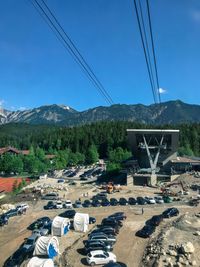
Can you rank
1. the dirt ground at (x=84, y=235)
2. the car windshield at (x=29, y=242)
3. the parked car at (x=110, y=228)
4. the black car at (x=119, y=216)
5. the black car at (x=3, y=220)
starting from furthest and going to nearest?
the black car at (x=3, y=220) → the black car at (x=119, y=216) → the parked car at (x=110, y=228) → the car windshield at (x=29, y=242) → the dirt ground at (x=84, y=235)

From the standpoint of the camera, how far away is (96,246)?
137ft

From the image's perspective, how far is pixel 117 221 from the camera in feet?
175

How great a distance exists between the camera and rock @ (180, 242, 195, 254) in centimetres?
4034

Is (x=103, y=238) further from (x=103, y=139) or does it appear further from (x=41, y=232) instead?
(x=103, y=139)

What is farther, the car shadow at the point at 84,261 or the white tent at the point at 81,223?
the white tent at the point at 81,223

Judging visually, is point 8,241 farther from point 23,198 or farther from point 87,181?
point 87,181

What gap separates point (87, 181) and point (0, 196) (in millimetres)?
32522

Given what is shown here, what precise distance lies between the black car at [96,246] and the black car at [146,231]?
7256 millimetres

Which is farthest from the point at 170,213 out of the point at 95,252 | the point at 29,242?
the point at 29,242

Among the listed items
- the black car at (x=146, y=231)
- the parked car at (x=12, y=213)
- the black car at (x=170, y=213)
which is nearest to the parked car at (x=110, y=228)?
the black car at (x=146, y=231)

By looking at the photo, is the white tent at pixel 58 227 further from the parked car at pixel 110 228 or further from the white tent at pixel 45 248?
the white tent at pixel 45 248

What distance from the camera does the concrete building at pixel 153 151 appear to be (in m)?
95.9

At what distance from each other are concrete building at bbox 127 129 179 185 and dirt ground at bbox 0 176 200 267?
784 inches

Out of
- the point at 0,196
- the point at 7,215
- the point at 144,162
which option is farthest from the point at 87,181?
the point at 7,215
